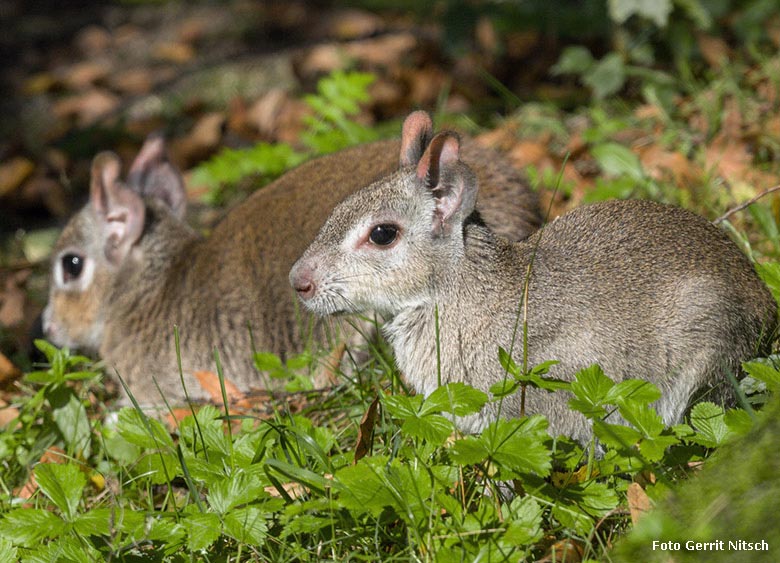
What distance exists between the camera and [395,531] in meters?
2.62

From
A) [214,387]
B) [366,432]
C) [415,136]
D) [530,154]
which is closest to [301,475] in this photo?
[366,432]

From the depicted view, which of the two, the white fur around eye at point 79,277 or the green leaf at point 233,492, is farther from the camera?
the white fur around eye at point 79,277

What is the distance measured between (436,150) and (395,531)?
1.21 meters

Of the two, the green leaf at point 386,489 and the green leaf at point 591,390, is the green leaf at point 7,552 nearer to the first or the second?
the green leaf at point 386,489

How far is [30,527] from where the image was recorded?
2.59 meters

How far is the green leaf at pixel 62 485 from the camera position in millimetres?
2648

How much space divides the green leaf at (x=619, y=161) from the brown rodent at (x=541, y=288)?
57.5 inches

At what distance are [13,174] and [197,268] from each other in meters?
2.90

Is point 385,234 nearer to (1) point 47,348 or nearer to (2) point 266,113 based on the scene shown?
(1) point 47,348

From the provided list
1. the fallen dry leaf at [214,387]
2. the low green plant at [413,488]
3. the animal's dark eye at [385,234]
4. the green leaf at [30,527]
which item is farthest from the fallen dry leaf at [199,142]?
the green leaf at [30,527]

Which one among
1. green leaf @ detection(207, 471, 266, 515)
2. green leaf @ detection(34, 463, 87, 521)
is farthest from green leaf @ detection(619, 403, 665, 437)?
green leaf @ detection(34, 463, 87, 521)

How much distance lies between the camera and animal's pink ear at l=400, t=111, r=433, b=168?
331 centimetres

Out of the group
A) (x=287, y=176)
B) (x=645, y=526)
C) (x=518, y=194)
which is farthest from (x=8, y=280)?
Result: (x=645, y=526)

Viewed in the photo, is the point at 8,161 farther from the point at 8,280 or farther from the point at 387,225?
the point at 387,225
